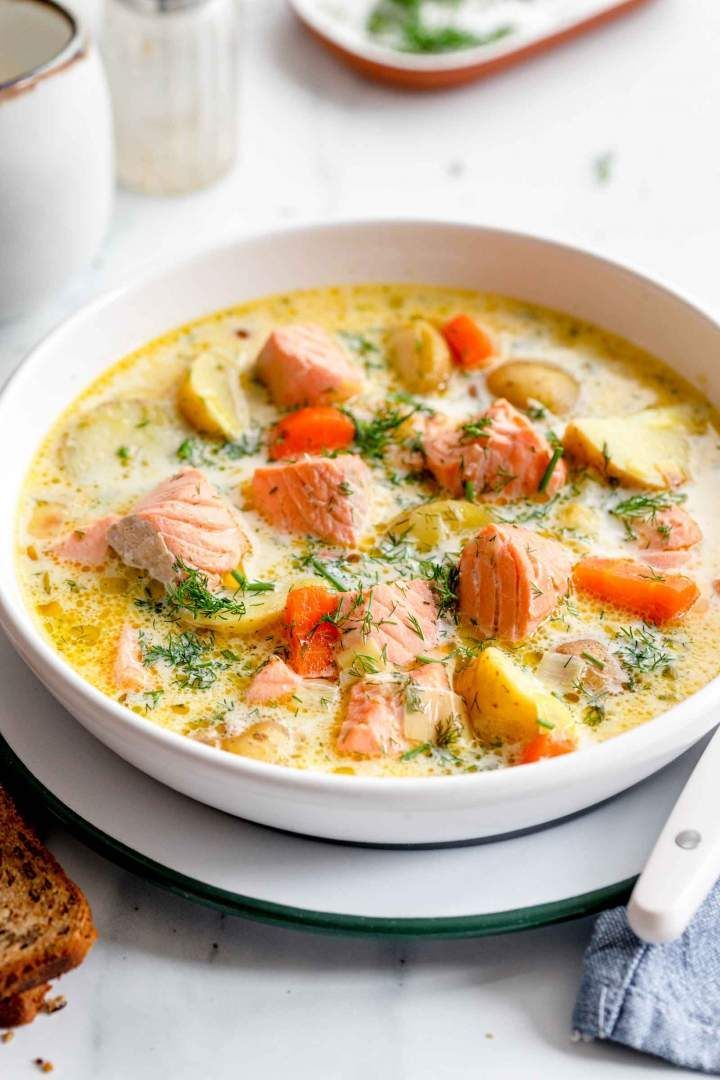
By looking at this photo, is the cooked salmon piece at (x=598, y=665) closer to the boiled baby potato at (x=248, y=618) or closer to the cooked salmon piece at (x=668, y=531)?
the cooked salmon piece at (x=668, y=531)

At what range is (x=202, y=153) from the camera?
462 cm

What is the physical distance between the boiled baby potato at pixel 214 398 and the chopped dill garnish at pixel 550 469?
2.57ft

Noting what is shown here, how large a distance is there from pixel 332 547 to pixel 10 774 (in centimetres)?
87

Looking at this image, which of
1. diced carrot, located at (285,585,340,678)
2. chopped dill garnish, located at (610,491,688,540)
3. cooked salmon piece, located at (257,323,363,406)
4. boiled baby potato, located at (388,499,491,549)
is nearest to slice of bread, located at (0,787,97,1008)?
diced carrot, located at (285,585,340,678)

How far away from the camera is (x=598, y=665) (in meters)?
2.76

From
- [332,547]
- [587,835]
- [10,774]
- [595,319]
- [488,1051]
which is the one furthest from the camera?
[595,319]

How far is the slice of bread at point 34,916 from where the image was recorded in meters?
2.38

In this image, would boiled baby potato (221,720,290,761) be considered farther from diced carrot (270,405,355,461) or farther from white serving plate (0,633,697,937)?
diced carrot (270,405,355,461)

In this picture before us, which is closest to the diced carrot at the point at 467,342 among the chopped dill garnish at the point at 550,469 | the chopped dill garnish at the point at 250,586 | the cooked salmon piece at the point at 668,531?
the chopped dill garnish at the point at 550,469

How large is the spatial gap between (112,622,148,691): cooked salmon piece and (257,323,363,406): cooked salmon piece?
0.88 meters

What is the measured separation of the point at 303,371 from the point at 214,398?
24cm

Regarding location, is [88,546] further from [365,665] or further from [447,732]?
[447,732]

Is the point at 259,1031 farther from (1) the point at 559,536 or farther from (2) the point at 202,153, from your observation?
(2) the point at 202,153

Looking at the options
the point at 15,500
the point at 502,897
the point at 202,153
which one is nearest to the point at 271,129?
the point at 202,153
